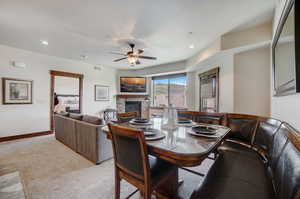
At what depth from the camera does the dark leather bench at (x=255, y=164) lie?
30.7 inches

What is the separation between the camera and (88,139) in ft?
8.48

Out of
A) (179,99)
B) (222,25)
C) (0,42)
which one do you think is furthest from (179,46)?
(0,42)

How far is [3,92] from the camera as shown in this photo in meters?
3.74

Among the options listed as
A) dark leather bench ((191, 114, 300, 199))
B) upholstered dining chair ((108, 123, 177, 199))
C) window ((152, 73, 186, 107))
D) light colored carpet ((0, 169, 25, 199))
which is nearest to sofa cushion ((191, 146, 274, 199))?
dark leather bench ((191, 114, 300, 199))

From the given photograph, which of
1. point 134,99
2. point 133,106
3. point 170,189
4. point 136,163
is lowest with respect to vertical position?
point 170,189

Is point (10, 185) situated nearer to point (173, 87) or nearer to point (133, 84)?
point (133, 84)

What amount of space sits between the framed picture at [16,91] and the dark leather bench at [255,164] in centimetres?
525

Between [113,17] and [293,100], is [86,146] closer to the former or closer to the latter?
[113,17]

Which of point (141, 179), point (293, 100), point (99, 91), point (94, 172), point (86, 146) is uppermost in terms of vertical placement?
point (99, 91)

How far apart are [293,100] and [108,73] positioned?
6.11 m

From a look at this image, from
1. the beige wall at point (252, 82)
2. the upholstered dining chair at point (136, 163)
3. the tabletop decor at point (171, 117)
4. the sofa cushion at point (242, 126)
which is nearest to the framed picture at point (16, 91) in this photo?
the upholstered dining chair at point (136, 163)

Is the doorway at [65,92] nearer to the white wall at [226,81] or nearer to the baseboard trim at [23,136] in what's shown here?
the baseboard trim at [23,136]

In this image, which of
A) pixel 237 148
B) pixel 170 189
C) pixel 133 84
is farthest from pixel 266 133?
pixel 133 84

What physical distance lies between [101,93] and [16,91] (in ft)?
9.02
